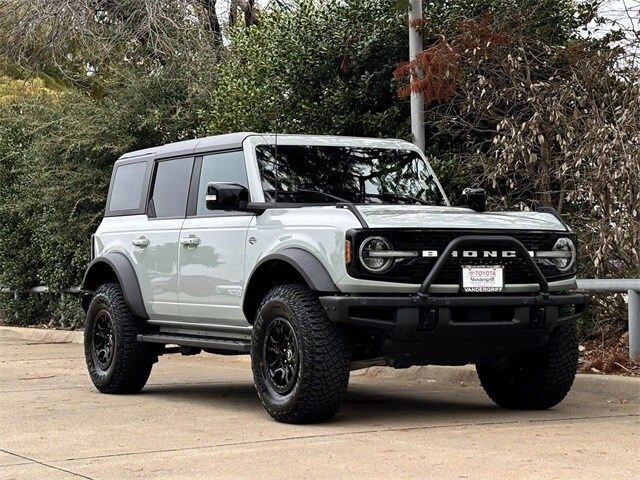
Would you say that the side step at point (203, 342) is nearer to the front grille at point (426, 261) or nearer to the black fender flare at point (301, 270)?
the black fender flare at point (301, 270)

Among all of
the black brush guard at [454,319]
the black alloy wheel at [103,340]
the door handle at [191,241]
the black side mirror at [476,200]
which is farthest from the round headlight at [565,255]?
the black alloy wheel at [103,340]

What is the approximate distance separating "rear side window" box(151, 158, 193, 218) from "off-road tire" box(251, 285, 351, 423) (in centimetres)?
210

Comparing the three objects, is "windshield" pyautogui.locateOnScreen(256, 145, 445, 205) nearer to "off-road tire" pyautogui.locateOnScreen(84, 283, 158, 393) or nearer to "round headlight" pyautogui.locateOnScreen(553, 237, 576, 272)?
"round headlight" pyautogui.locateOnScreen(553, 237, 576, 272)

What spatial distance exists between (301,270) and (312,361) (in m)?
0.61

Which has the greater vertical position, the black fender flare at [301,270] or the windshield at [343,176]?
the windshield at [343,176]

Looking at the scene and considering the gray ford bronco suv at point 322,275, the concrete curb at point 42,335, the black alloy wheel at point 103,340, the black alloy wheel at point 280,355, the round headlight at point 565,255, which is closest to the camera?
the gray ford bronco suv at point 322,275

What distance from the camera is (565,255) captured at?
28.7ft

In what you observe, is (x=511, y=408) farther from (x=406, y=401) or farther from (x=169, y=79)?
(x=169, y=79)

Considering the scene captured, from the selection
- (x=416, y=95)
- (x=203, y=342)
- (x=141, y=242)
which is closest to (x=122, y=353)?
(x=141, y=242)

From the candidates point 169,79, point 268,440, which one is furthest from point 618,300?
point 169,79

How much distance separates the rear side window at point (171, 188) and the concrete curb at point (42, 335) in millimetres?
7244

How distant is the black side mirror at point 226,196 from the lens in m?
8.82

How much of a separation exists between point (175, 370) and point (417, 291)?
550cm

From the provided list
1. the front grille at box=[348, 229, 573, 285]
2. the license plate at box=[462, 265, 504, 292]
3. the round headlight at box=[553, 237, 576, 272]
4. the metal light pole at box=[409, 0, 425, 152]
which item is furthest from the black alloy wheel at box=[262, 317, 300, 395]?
the metal light pole at box=[409, 0, 425, 152]
